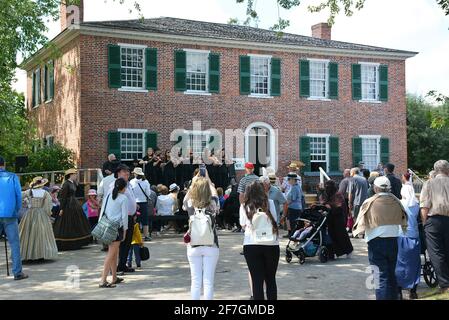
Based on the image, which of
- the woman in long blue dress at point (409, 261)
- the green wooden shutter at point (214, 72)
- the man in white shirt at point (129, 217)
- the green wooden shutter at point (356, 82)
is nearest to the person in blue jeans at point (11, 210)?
the man in white shirt at point (129, 217)

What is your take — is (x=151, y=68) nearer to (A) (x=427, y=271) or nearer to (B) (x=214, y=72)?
(B) (x=214, y=72)

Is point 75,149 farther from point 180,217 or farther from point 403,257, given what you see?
point 403,257

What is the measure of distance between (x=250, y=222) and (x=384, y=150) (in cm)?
2320

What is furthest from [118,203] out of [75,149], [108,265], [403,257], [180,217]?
[75,149]

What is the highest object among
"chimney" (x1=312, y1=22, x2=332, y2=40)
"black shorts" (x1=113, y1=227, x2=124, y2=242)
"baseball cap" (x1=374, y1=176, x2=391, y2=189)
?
"chimney" (x1=312, y1=22, x2=332, y2=40)

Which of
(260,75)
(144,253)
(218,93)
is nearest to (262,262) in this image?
(144,253)

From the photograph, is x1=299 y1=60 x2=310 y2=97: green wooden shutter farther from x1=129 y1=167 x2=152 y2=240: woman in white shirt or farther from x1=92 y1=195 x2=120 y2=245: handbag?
x1=92 y1=195 x2=120 y2=245: handbag

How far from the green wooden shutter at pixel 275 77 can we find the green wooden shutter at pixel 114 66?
7021mm

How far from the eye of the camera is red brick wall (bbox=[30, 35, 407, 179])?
77.3 feet

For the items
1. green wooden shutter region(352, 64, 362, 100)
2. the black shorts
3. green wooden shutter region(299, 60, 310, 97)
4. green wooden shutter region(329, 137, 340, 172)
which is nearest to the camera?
the black shorts

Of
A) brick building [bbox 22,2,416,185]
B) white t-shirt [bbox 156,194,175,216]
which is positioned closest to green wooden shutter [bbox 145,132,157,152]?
brick building [bbox 22,2,416,185]

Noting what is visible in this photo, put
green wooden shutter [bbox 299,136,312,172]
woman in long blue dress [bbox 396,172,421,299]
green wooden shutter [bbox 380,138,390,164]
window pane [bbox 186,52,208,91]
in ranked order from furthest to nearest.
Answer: green wooden shutter [bbox 380,138,390,164]
green wooden shutter [bbox 299,136,312,172]
window pane [bbox 186,52,208,91]
woman in long blue dress [bbox 396,172,421,299]

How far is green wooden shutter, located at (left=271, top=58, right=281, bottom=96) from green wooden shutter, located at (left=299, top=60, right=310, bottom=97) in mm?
1136
